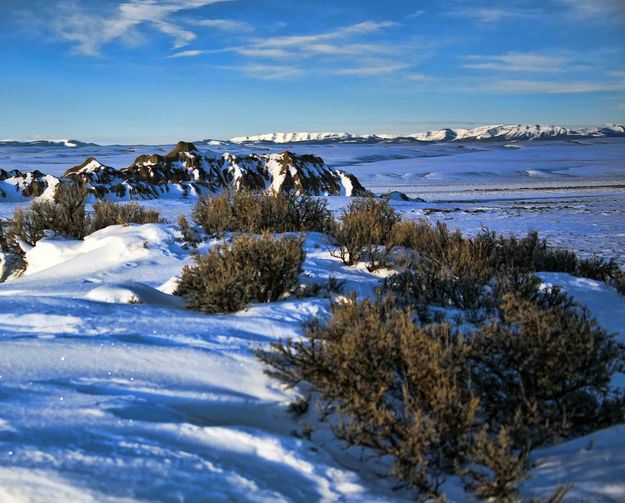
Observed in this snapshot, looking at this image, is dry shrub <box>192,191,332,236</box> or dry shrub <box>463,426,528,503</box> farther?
dry shrub <box>192,191,332,236</box>

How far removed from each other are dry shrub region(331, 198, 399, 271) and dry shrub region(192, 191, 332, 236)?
71 cm

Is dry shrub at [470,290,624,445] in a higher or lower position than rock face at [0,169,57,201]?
lower

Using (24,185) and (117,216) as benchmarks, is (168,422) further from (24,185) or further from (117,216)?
(24,185)

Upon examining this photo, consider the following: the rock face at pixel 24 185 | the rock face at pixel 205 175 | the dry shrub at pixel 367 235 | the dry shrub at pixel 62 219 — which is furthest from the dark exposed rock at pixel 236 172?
the dry shrub at pixel 367 235

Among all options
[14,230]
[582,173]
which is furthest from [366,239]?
[582,173]

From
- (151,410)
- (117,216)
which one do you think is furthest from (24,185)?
(151,410)

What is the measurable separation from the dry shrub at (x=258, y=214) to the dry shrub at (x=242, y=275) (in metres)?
2.89

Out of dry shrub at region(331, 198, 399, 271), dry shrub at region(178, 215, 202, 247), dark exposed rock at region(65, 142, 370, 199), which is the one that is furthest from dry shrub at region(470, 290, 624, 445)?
dark exposed rock at region(65, 142, 370, 199)

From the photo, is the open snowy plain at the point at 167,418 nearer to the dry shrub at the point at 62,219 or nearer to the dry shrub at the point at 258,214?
the dry shrub at the point at 258,214

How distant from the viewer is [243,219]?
8.16m

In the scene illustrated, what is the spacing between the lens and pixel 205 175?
2336 cm

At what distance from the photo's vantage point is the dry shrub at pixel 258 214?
26.3 ft

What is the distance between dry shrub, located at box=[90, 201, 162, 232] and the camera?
31.1 ft

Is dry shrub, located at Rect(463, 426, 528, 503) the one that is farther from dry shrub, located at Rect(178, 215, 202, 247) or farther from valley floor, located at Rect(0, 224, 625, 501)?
dry shrub, located at Rect(178, 215, 202, 247)
